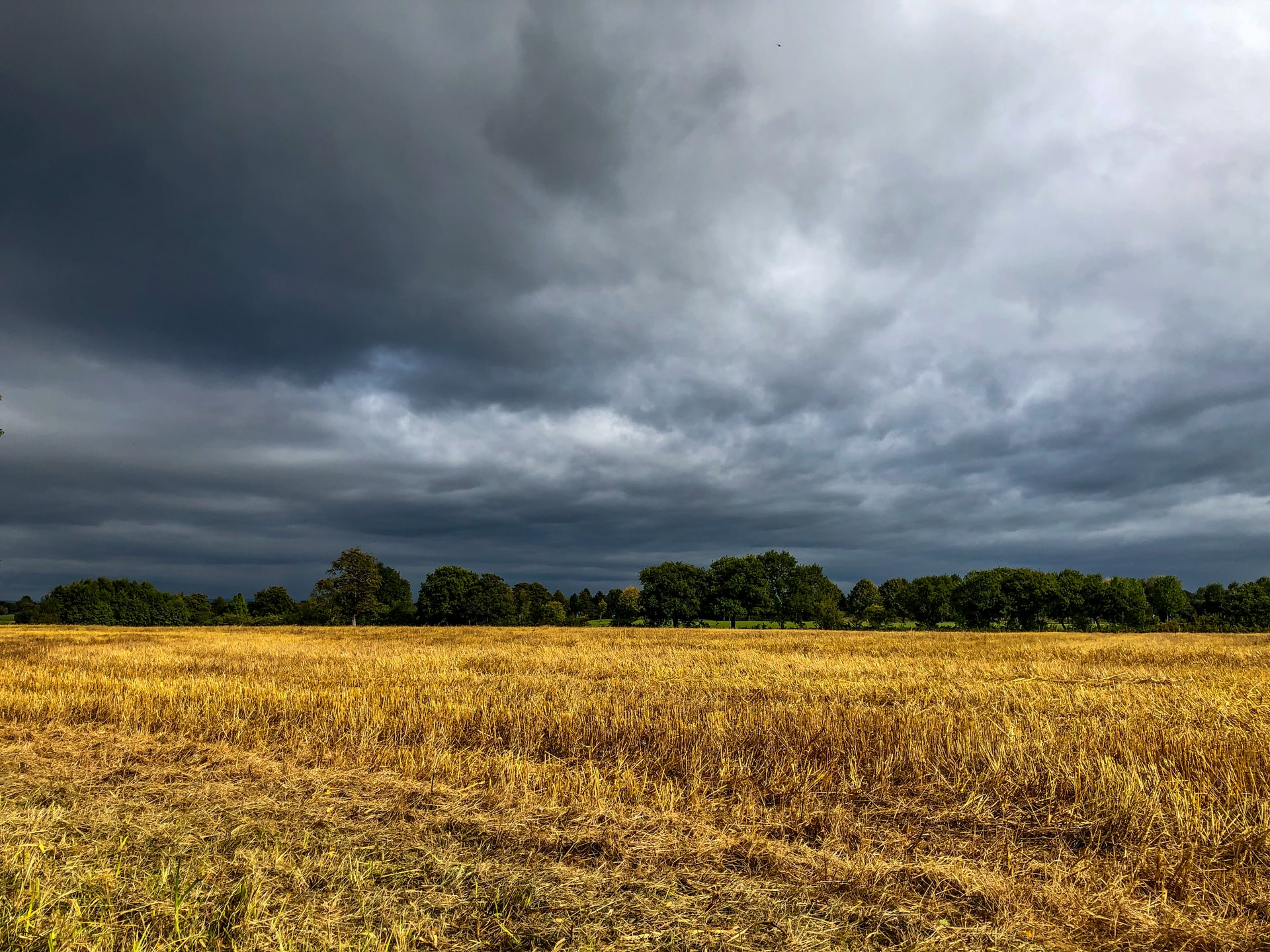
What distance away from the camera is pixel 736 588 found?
3900 inches

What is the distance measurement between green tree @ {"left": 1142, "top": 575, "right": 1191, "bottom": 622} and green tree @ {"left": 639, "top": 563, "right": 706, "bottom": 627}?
91.0m

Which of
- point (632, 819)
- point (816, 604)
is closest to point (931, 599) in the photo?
point (816, 604)

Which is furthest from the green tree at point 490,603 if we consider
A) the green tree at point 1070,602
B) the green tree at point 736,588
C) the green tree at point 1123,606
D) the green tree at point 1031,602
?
the green tree at point 1123,606

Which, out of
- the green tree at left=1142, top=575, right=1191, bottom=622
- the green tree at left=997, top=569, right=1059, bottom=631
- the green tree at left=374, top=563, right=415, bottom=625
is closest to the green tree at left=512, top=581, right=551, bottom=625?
the green tree at left=374, top=563, right=415, bottom=625

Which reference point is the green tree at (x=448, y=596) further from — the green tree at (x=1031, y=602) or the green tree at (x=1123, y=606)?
the green tree at (x=1123, y=606)

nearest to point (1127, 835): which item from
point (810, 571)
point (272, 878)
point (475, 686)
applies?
point (272, 878)

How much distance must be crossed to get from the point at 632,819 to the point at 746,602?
316ft

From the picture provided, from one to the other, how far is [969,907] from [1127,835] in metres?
2.72

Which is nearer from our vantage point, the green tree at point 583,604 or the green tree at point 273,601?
the green tree at point 273,601

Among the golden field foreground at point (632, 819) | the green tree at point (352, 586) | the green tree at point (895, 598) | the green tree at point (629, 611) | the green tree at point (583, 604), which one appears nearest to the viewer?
the golden field foreground at point (632, 819)

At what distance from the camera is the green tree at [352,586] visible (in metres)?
82.4

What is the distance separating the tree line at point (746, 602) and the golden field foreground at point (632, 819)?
8238 cm

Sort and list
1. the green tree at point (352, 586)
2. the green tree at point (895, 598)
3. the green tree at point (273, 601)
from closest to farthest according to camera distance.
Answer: the green tree at point (352, 586) < the green tree at point (895, 598) < the green tree at point (273, 601)

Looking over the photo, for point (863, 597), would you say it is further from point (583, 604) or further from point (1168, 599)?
point (583, 604)
